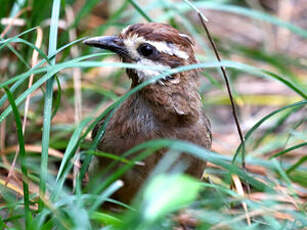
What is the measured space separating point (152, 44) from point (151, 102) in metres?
0.39

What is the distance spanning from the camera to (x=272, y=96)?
7223mm

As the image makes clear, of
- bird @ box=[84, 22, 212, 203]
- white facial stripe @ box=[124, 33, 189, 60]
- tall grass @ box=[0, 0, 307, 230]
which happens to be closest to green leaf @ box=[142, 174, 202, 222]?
tall grass @ box=[0, 0, 307, 230]

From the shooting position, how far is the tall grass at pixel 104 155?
2881 mm

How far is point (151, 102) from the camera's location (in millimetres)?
4047

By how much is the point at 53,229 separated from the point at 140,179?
839mm

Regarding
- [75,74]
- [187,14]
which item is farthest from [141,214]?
[187,14]

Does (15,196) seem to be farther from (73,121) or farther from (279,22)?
(279,22)

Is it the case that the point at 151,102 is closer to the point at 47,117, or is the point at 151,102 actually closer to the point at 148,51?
the point at 148,51

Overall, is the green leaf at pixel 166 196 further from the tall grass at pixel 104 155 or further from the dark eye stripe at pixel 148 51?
the dark eye stripe at pixel 148 51

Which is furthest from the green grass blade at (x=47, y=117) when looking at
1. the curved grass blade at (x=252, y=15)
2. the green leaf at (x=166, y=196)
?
the curved grass blade at (x=252, y=15)

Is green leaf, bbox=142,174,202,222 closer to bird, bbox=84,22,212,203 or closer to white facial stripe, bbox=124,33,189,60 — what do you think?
bird, bbox=84,22,212,203

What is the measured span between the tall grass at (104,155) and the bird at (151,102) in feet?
0.42

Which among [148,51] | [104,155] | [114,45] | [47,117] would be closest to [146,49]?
[148,51]

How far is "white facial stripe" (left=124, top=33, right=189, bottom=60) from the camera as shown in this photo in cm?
399
